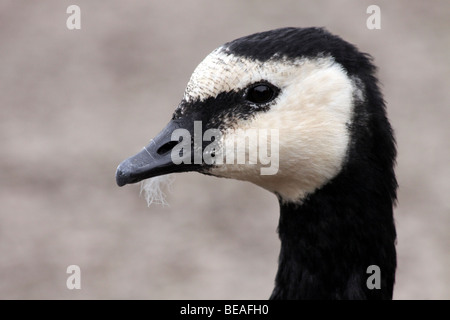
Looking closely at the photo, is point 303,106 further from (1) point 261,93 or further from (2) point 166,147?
(2) point 166,147

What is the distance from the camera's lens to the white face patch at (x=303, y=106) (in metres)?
3.42

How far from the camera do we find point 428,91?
34.9 ft

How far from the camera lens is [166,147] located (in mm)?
3605

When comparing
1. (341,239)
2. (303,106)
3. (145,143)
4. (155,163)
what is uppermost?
(145,143)

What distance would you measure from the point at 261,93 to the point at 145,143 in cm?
598

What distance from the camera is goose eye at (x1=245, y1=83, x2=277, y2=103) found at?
345 centimetres

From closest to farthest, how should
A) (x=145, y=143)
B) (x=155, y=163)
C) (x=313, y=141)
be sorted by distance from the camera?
(x=313, y=141) → (x=155, y=163) → (x=145, y=143)

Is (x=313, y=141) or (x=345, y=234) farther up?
(x=313, y=141)

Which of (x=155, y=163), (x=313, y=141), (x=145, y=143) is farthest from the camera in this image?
(x=145, y=143)

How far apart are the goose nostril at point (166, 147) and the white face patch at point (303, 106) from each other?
11.9 inches

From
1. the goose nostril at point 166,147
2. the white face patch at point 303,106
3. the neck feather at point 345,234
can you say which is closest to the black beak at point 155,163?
the goose nostril at point 166,147

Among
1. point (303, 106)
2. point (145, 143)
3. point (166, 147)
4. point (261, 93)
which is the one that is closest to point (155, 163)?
point (166, 147)

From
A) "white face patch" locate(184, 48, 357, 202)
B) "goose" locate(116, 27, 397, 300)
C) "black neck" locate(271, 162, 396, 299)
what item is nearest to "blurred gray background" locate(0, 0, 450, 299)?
"black neck" locate(271, 162, 396, 299)

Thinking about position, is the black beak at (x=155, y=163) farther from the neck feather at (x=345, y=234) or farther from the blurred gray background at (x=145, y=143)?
the blurred gray background at (x=145, y=143)
